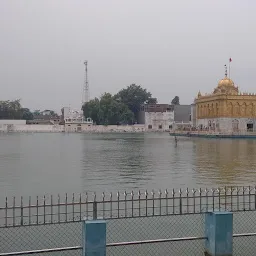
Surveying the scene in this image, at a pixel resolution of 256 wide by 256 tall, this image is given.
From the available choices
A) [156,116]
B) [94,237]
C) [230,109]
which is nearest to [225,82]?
[230,109]

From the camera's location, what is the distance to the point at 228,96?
82.9 metres

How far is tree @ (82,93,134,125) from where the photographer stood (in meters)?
124

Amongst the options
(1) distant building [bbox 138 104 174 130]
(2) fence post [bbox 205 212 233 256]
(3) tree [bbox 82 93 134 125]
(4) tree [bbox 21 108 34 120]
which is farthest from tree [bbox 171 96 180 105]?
(2) fence post [bbox 205 212 233 256]

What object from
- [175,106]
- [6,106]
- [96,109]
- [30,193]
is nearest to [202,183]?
[30,193]

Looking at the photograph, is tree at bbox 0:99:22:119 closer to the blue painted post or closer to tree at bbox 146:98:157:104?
tree at bbox 146:98:157:104

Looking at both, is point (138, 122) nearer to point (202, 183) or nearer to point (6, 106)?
point (6, 106)

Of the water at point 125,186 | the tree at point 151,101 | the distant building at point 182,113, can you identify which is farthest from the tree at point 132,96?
the water at point 125,186

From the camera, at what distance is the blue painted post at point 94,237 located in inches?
303

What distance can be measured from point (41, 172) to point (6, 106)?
126m

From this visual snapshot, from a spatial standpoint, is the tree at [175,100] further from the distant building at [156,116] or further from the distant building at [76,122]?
the distant building at [76,122]

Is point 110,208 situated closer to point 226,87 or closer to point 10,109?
point 226,87

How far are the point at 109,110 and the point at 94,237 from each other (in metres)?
117

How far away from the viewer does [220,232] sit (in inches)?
329

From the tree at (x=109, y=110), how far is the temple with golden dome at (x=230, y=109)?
40606 millimetres
